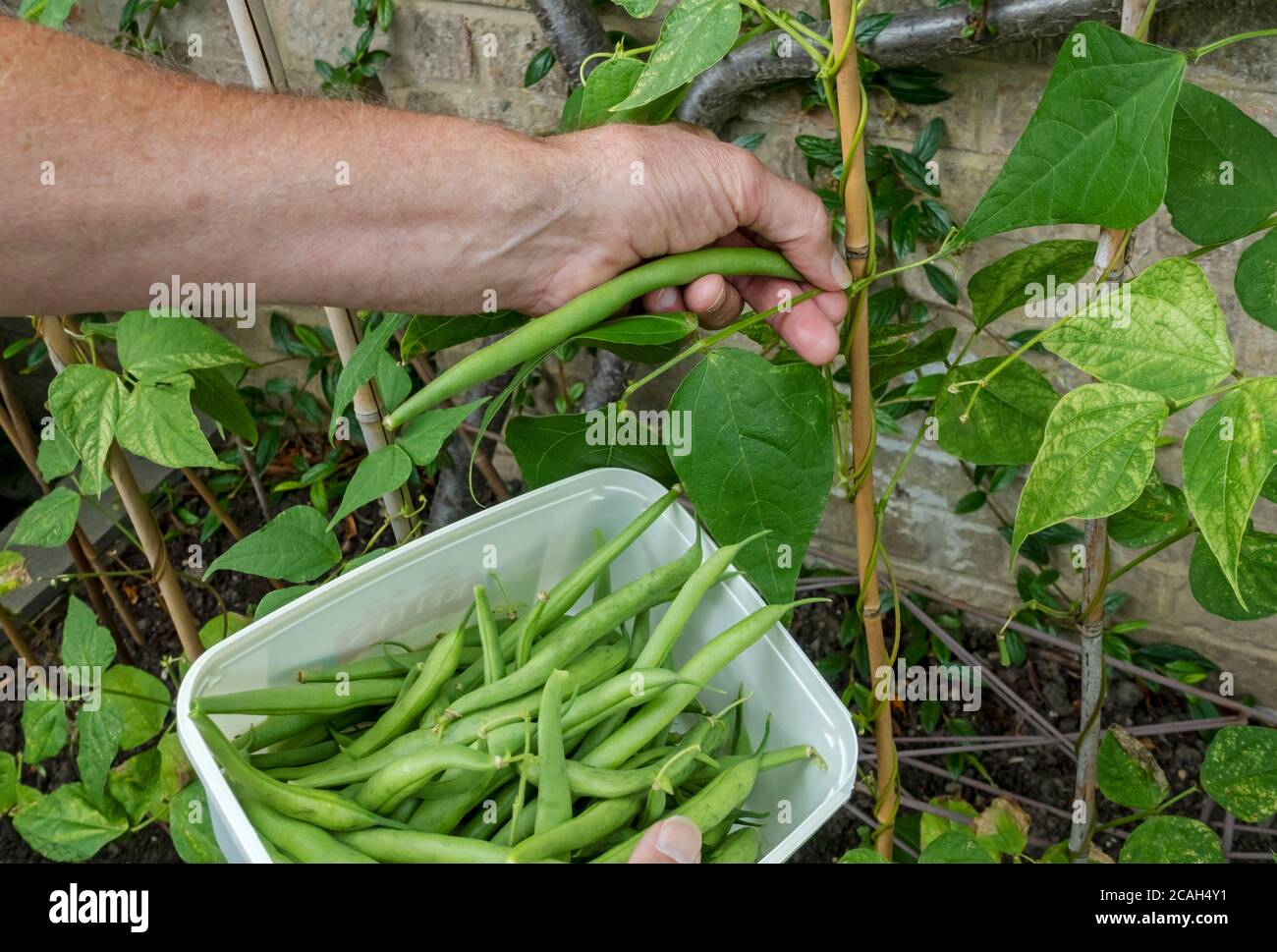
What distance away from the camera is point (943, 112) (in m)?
1.33

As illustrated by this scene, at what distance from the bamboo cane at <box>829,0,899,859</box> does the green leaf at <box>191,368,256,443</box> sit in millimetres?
612

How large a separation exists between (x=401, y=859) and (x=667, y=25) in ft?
1.99

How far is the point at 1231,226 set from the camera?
30.0 inches

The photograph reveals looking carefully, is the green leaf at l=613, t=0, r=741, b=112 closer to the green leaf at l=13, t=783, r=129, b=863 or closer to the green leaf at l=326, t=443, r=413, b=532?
the green leaf at l=326, t=443, r=413, b=532

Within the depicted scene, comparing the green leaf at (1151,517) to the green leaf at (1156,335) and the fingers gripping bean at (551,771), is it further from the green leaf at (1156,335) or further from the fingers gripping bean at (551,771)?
the fingers gripping bean at (551,771)

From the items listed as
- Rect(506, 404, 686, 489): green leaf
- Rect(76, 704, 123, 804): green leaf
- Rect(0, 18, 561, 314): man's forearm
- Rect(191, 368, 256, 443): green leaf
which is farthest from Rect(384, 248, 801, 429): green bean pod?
Rect(76, 704, 123, 804): green leaf

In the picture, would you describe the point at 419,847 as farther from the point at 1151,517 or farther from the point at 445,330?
the point at 1151,517

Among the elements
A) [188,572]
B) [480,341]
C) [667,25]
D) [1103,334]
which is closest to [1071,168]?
[1103,334]

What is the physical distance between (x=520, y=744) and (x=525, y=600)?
7.9 inches

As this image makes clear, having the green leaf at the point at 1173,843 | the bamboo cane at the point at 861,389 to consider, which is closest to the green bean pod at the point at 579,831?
the bamboo cane at the point at 861,389

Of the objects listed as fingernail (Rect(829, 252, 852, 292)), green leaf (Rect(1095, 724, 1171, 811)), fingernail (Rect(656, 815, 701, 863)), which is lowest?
green leaf (Rect(1095, 724, 1171, 811))

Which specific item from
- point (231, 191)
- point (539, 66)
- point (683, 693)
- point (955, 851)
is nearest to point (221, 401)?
point (231, 191)

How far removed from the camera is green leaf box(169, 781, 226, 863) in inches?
39.1

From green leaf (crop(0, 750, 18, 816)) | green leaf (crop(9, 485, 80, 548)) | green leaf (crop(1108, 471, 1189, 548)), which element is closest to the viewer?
green leaf (crop(1108, 471, 1189, 548))
